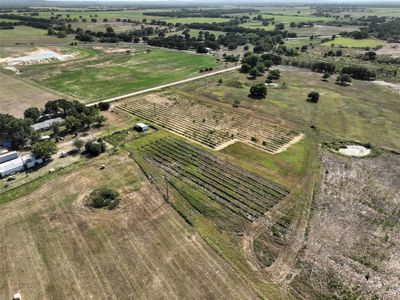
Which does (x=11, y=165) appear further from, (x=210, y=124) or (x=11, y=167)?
(x=210, y=124)

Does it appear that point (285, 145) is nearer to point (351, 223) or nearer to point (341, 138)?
point (341, 138)

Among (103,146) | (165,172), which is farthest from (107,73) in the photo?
(165,172)

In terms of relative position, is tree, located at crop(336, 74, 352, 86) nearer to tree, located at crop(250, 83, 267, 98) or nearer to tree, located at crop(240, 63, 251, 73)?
tree, located at crop(240, 63, 251, 73)

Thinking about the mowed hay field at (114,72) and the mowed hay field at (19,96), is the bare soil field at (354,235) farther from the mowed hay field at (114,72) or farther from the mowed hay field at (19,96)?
the mowed hay field at (19,96)

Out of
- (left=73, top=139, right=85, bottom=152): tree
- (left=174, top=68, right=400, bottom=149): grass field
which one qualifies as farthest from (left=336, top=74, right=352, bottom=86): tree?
(left=73, top=139, right=85, bottom=152): tree

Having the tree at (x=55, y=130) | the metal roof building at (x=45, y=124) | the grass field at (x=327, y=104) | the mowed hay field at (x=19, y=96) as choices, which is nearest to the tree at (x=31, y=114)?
the metal roof building at (x=45, y=124)
